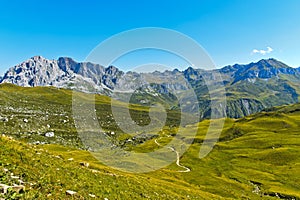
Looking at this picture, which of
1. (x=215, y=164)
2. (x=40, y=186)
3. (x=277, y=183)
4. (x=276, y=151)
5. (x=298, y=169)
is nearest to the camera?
(x=40, y=186)

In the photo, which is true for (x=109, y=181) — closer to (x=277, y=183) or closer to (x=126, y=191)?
(x=126, y=191)

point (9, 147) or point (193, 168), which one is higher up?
point (9, 147)

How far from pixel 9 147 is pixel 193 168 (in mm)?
130072

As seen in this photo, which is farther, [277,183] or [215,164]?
[215,164]

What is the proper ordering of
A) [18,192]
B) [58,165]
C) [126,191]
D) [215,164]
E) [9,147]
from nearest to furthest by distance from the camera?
[18,192]
[9,147]
[58,165]
[126,191]
[215,164]

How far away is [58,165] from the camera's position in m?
27.8

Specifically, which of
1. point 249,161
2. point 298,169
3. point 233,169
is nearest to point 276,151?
point 249,161

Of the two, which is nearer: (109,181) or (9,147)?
(9,147)

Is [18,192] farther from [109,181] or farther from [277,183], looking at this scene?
[277,183]

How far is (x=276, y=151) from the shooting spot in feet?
569

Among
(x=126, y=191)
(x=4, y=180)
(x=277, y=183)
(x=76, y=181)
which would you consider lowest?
(x=277, y=183)

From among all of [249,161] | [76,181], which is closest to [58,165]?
[76,181]

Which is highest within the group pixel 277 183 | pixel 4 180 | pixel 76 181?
pixel 4 180

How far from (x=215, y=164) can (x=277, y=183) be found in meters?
43.0
